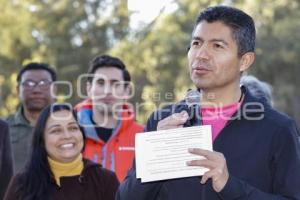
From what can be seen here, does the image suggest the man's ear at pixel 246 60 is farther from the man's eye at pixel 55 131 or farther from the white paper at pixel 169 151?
the man's eye at pixel 55 131

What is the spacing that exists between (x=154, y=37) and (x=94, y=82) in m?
14.0

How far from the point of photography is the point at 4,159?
5.38 metres

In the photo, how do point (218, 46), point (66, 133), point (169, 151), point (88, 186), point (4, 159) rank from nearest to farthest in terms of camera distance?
point (169, 151) → point (218, 46) → point (88, 186) → point (66, 133) → point (4, 159)

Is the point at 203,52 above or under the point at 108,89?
above

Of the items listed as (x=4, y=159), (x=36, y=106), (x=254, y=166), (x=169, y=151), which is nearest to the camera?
(x=169, y=151)

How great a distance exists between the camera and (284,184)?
3.07 metres

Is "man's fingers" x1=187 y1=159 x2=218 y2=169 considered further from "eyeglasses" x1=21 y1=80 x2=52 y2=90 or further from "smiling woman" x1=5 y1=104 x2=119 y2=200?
"eyeglasses" x1=21 y1=80 x2=52 y2=90

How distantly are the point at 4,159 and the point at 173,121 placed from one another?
8.96 feet

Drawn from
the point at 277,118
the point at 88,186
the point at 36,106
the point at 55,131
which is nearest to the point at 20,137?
the point at 36,106

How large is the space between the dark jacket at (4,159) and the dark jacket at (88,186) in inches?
31.2

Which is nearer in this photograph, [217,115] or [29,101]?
[217,115]

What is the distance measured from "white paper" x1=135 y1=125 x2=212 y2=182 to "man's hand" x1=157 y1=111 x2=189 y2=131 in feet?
0.11

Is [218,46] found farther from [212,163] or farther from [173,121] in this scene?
[212,163]

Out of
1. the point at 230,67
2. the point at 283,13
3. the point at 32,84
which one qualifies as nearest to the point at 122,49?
the point at 283,13
